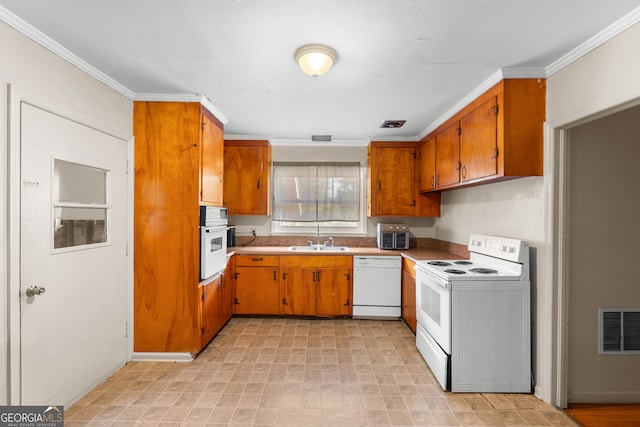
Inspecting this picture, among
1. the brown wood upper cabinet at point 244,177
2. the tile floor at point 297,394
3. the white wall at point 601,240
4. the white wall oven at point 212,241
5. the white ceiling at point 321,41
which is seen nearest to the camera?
the white ceiling at point 321,41

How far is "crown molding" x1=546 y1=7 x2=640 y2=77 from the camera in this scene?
1.55 metres

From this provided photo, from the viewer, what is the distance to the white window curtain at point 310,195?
429 centimetres

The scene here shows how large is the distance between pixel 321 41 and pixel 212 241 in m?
2.00

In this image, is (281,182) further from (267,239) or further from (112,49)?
(112,49)

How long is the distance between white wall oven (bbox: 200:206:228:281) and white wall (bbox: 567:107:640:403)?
2.86m

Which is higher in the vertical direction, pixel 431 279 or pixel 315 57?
pixel 315 57

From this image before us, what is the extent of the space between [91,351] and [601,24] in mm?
3864

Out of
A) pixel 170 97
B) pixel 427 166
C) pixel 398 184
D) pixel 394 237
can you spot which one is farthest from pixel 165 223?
pixel 427 166

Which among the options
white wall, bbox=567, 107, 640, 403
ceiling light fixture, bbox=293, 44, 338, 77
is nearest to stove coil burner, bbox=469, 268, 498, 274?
white wall, bbox=567, 107, 640, 403

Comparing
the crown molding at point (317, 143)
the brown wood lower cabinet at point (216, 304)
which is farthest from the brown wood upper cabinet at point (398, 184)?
the brown wood lower cabinet at point (216, 304)

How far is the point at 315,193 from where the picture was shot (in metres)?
4.30

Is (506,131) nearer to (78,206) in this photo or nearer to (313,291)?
(313,291)

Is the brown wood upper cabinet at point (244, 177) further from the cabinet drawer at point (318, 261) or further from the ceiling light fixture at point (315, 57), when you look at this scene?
the ceiling light fixture at point (315, 57)

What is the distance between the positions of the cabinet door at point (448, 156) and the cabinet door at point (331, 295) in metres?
1.61
